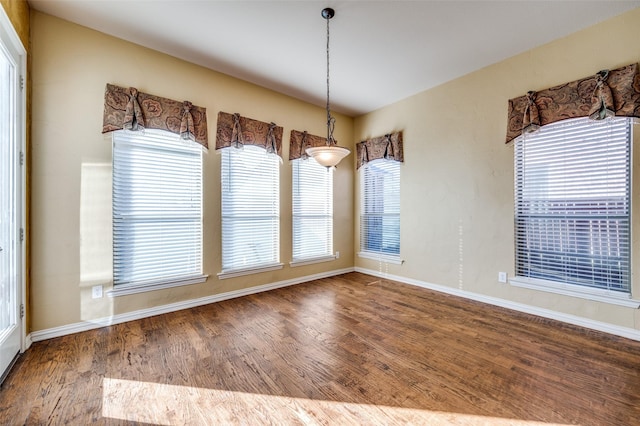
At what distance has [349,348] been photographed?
7.93 ft

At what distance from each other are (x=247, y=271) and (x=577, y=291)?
3.95m

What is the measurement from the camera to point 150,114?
309cm

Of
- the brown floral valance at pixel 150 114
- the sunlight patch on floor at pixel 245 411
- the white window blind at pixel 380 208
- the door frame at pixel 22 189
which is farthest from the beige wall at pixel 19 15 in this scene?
the white window blind at pixel 380 208

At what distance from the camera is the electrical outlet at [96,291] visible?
282 cm

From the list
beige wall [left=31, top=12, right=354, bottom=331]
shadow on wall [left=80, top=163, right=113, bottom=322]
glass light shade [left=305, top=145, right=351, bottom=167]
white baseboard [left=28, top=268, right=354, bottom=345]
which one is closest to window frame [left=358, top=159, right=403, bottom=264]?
white baseboard [left=28, top=268, right=354, bottom=345]

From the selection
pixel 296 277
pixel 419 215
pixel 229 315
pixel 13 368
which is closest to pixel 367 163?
pixel 419 215

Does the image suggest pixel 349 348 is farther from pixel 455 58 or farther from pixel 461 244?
pixel 455 58

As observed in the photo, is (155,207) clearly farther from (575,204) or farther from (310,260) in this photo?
(575,204)

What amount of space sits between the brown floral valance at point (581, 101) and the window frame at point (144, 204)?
3.97 m

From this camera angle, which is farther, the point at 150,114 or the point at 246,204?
the point at 246,204

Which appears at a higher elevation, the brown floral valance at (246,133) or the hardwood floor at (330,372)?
the brown floral valance at (246,133)

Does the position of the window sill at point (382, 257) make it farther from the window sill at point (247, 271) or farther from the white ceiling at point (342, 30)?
the white ceiling at point (342, 30)

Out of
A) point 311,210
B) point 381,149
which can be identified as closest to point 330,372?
point 311,210

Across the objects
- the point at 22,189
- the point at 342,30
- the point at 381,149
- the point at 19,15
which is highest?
the point at 342,30
